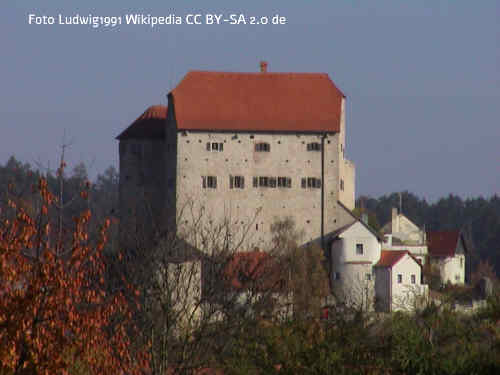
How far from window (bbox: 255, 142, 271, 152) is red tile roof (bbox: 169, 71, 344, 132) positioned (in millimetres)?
848

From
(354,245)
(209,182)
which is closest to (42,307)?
(354,245)

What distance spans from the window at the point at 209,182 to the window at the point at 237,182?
0.91m

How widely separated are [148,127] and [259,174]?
9147mm

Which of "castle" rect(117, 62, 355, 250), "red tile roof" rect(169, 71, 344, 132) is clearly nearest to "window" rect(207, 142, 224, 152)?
"castle" rect(117, 62, 355, 250)

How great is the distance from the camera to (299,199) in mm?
69438

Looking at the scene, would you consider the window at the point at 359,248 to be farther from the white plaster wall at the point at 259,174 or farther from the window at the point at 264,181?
the window at the point at 264,181

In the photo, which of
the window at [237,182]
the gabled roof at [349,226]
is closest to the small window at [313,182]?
the gabled roof at [349,226]

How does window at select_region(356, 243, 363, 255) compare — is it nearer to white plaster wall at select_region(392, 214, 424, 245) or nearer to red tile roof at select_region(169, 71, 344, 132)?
red tile roof at select_region(169, 71, 344, 132)

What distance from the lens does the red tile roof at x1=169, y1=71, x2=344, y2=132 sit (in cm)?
7094

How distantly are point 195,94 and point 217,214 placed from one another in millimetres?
9091

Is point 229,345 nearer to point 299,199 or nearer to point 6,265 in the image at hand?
point 6,265

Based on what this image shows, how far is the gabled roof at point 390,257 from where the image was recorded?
66812 mm

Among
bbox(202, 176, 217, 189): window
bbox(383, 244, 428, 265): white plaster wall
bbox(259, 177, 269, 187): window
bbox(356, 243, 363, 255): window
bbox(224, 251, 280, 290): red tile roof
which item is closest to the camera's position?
bbox(224, 251, 280, 290): red tile roof

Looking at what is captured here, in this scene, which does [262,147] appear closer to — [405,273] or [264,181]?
[264,181]
